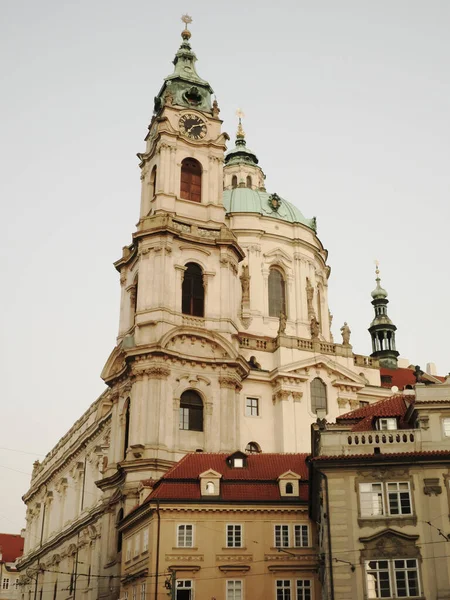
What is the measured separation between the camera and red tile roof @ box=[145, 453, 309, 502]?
40.0 meters

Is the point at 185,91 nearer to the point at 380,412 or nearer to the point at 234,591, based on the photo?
the point at 380,412

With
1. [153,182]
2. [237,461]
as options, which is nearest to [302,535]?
[237,461]

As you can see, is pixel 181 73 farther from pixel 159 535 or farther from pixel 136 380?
pixel 159 535

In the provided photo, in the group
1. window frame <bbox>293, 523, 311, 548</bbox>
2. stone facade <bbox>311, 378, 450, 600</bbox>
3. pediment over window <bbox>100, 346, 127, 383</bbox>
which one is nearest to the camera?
stone facade <bbox>311, 378, 450, 600</bbox>

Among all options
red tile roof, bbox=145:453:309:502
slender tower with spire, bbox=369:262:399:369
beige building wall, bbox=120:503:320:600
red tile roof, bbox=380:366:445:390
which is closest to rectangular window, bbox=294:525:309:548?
beige building wall, bbox=120:503:320:600

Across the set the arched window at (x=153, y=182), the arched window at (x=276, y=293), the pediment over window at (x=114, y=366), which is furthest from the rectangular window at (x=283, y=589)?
the arched window at (x=153, y=182)

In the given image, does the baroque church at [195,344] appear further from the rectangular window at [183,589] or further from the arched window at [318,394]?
the rectangular window at [183,589]

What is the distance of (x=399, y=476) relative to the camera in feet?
108

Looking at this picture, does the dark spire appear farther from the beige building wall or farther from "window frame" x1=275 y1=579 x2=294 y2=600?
"window frame" x1=275 y1=579 x2=294 y2=600

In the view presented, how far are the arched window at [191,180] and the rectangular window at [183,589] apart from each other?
96.5 feet

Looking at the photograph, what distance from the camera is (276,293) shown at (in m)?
65.2

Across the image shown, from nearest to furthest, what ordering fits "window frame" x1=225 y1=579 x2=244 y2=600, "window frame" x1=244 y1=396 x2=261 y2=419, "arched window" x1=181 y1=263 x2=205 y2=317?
"window frame" x1=225 y1=579 x2=244 y2=600
"arched window" x1=181 y1=263 x2=205 y2=317
"window frame" x1=244 y1=396 x2=261 y2=419

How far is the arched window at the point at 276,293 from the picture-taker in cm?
6444

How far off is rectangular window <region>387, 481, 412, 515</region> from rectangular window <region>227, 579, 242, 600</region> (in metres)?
9.77
